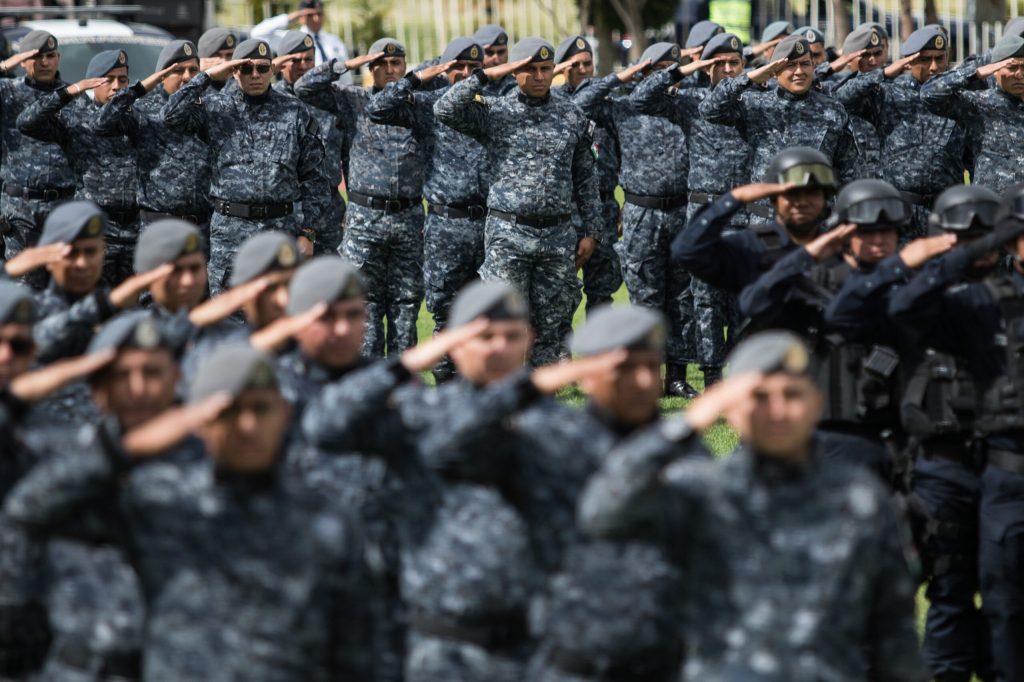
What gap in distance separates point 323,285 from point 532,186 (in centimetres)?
618

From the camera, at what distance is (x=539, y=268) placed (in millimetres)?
11969

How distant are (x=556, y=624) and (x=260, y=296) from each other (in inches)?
86.3

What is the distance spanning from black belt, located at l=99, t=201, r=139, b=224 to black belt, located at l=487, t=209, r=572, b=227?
102 inches

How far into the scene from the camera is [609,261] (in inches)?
530

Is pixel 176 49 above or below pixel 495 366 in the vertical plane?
above

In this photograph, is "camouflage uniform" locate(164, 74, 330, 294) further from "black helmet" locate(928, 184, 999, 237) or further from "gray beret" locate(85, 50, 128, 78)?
"black helmet" locate(928, 184, 999, 237)

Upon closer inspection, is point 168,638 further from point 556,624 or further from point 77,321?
point 77,321

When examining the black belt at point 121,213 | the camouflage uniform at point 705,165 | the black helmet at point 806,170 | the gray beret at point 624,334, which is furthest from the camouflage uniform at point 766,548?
the black belt at point 121,213

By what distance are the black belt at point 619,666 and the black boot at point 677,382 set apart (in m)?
7.56

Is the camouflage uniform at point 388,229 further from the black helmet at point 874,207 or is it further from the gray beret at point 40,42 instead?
the black helmet at point 874,207

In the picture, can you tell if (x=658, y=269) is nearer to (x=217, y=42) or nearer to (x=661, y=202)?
(x=661, y=202)

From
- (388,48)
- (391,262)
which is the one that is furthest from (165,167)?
(388,48)

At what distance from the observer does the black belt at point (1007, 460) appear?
675 cm

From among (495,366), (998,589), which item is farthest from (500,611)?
(998,589)
